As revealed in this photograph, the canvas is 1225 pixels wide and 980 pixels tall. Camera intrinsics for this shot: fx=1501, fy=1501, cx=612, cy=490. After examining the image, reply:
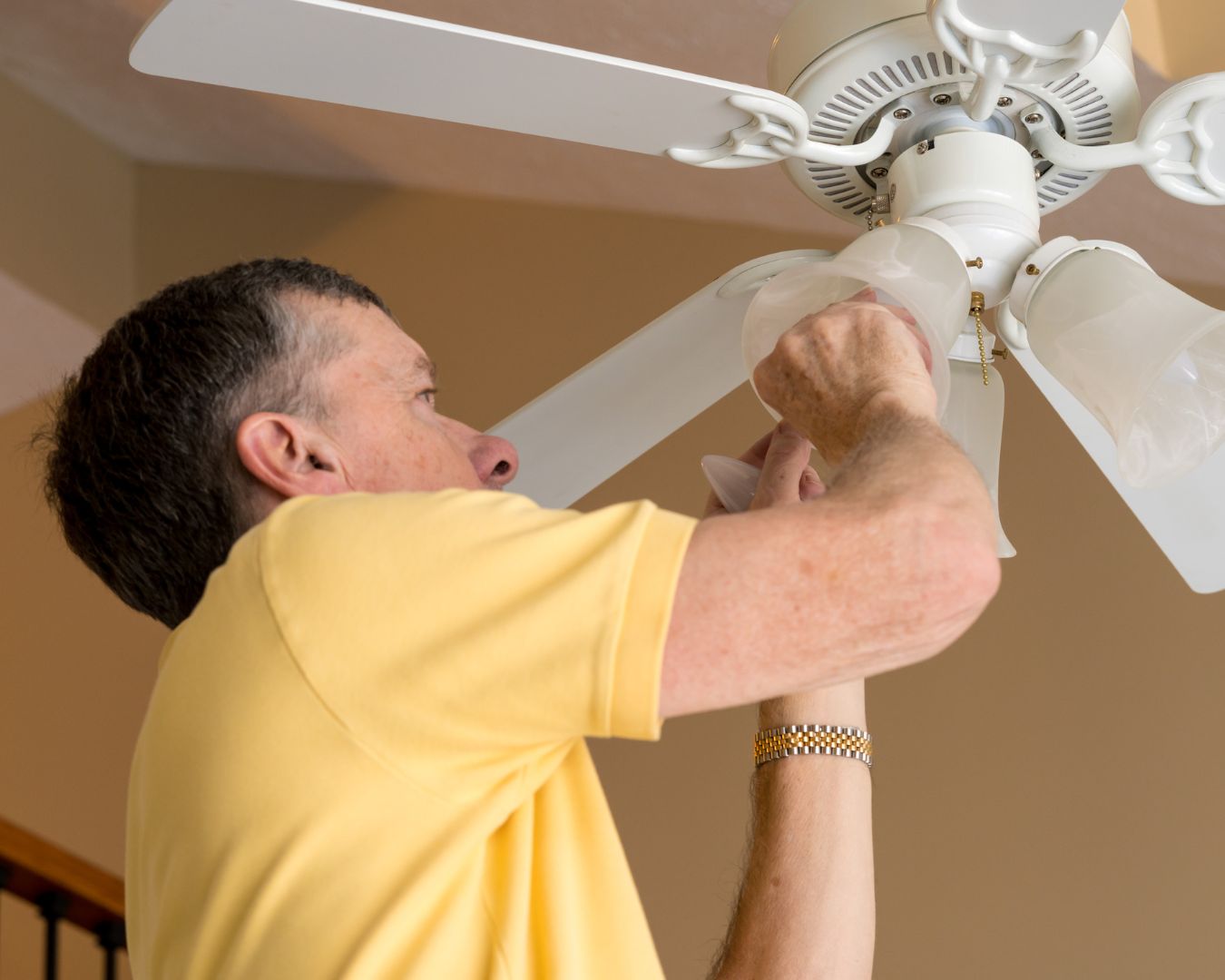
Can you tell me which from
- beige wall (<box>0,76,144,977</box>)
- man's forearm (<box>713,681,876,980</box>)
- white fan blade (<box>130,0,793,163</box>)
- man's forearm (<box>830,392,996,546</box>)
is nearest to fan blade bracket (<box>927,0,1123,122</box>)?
white fan blade (<box>130,0,793,163</box>)

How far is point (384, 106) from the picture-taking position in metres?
0.88

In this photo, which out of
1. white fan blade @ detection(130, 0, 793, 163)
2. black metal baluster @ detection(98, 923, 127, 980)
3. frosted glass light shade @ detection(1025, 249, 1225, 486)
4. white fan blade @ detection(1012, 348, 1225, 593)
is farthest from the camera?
black metal baluster @ detection(98, 923, 127, 980)

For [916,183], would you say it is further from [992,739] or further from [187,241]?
[187,241]

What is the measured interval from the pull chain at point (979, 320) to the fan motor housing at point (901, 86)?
0.11 meters

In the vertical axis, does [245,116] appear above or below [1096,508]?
above

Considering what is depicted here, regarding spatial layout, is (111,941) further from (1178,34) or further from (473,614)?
(1178,34)

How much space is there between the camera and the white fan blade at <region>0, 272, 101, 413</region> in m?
2.83

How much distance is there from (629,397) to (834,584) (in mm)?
502

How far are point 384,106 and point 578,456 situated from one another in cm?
39

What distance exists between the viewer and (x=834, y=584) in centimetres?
68

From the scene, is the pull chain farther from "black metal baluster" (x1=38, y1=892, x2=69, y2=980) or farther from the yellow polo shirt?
"black metal baluster" (x1=38, y1=892, x2=69, y2=980)

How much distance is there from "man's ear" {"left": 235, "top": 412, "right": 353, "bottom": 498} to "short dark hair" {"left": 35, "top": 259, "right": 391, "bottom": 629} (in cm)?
2

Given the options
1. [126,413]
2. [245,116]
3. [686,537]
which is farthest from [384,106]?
[245,116]

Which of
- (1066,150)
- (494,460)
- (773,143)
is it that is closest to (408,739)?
(494,460)
